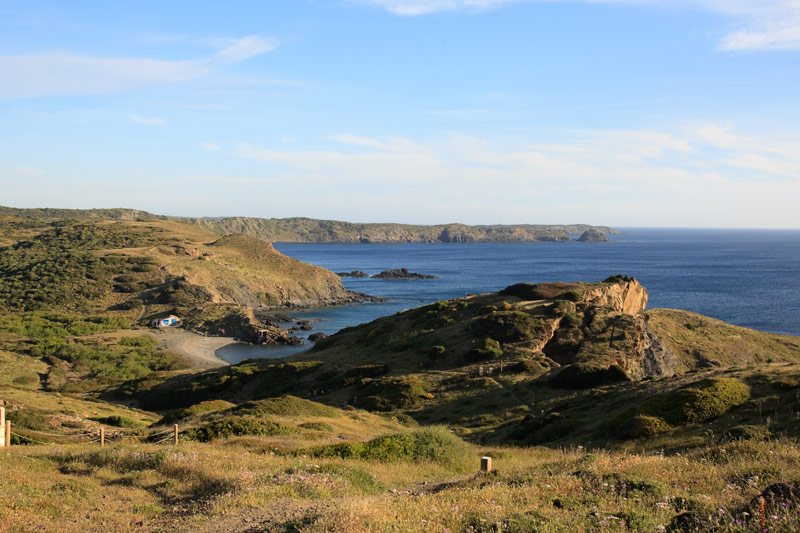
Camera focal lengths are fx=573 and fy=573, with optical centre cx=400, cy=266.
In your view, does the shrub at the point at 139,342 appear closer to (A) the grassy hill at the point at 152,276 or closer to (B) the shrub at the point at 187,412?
(A) the grassy hill at the point at 152,276

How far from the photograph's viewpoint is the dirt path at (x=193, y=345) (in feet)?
268

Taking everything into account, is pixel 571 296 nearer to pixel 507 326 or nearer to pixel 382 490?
pixel 507 326

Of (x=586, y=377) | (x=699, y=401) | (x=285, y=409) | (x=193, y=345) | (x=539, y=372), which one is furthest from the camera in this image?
(x=193, y=345)

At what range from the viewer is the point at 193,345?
299 feet

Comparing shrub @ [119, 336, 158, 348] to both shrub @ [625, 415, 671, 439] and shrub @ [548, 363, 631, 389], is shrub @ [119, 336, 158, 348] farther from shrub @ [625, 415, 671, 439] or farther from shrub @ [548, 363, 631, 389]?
shrub @ [625, 415, 671, 439]

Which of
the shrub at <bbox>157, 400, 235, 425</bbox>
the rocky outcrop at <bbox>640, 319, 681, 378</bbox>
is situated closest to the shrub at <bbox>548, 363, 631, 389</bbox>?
the rocky outcrop at <bbox>640, 319, 681, 378</bbox>

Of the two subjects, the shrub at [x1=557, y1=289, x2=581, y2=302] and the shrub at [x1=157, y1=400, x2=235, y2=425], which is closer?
the shrub at [x1=157, y1=400, x2=235, y2=425]

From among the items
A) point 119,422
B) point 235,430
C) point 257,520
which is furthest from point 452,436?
point 119,422

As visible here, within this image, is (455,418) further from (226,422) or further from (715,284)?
(715,284)

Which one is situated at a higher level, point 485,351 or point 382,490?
point 382,490

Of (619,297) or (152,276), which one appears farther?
(152,276)

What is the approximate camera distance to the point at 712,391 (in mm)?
23047

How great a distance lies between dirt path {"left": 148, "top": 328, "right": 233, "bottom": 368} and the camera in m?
81.7

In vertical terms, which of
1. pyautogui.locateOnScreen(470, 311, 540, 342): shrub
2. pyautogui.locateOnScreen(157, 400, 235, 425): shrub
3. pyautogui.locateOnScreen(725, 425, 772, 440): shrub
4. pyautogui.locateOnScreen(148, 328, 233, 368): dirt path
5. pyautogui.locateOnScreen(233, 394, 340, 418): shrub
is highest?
pyautogui.locateOnScreen(725, 425, 772, 440): shrub
